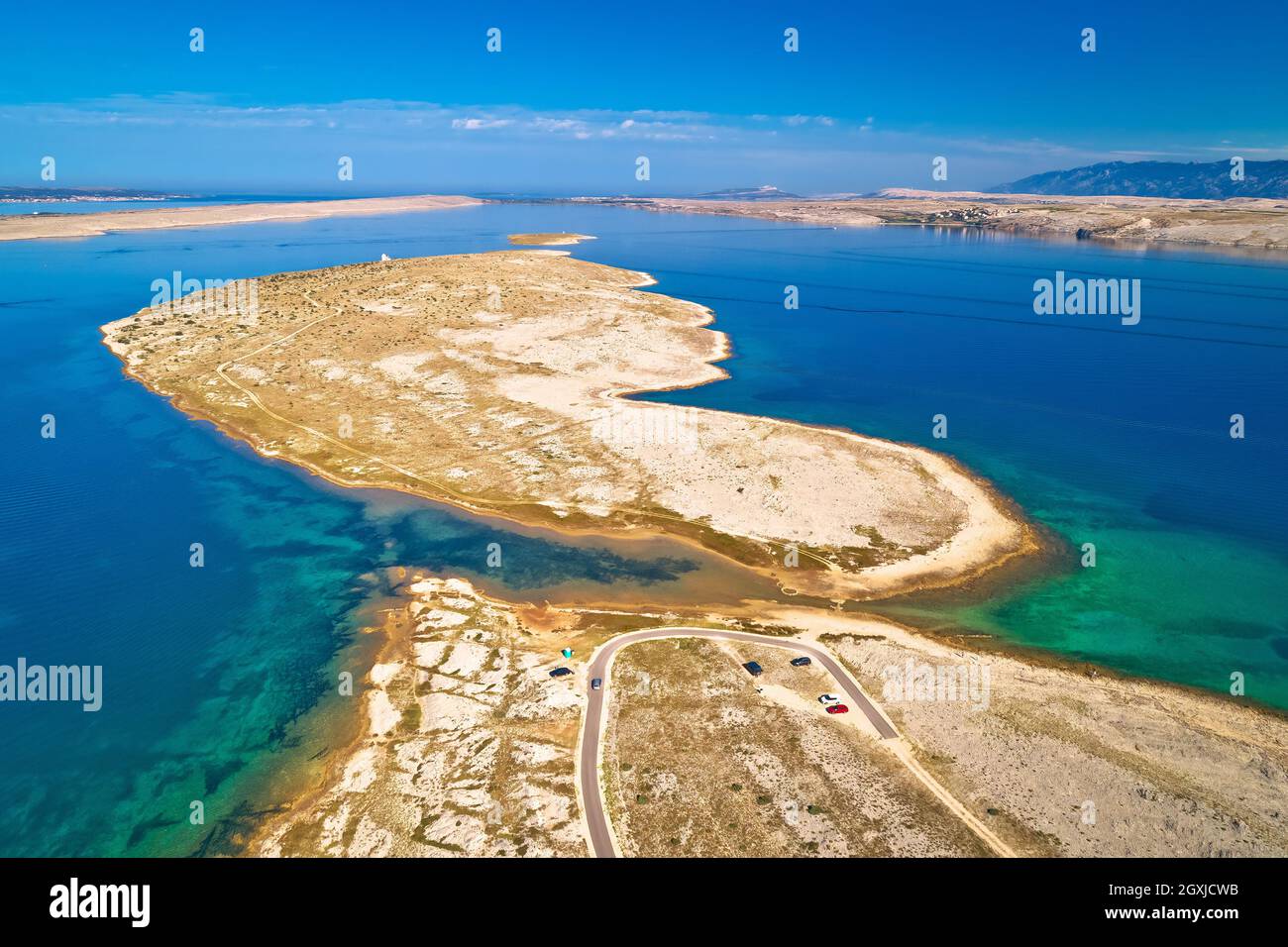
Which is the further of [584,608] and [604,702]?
[584,608]

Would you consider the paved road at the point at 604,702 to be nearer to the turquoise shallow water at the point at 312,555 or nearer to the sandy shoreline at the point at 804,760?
the sandy shoreline at the point at 804,760

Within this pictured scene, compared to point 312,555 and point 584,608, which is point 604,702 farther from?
point 312,555

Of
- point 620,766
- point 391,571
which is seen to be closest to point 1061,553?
point 620,766

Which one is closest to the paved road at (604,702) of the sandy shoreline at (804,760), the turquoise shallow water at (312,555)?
the sandy shoreline at (804,760)

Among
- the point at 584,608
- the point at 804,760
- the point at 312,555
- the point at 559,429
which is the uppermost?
the point at 559,429

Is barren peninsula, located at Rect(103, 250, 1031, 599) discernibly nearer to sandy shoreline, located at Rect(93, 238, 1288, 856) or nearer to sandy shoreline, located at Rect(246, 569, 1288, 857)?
sandy shoreline, located at Rect(93, 238, 1288, 856)

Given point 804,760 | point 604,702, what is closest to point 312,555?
point 604,702
